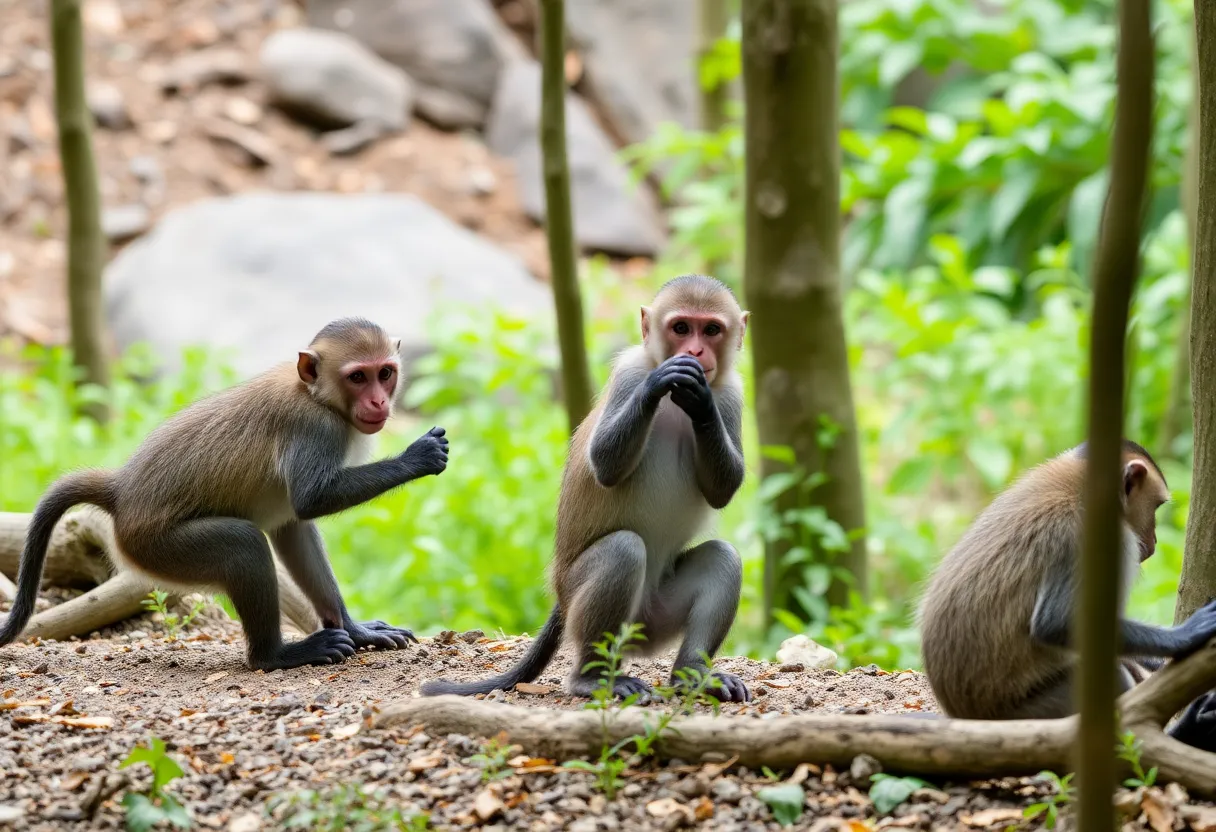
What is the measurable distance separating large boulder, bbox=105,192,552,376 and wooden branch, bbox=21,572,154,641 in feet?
20.7

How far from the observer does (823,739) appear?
407cm

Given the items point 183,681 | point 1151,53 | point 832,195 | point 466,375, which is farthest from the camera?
point 466,375

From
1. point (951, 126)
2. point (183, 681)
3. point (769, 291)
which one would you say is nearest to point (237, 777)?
point (183, 681)

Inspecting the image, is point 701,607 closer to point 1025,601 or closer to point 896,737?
point 896,737

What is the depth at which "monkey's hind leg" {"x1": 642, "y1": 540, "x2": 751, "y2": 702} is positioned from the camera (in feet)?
16.2

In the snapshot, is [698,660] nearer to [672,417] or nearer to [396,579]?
[672,417]

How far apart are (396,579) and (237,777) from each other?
172 inches

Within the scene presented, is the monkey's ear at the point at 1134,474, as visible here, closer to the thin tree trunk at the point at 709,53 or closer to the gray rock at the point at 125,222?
the thin tree trunk at the point at 709,53

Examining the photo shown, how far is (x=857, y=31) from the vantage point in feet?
50.9

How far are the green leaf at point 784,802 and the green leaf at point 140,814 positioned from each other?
176 centimetres

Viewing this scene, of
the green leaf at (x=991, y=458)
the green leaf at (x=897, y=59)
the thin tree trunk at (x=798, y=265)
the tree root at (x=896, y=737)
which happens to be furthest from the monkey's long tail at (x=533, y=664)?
the green leaf at (x=897, y=59)

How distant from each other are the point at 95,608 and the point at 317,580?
1.23 meters

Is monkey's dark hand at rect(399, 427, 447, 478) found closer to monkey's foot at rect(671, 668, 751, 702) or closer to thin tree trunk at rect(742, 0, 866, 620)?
monkey's foot at rect(671, 668, 751, 702)

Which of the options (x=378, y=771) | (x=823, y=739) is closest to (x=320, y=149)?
(x=378, y=771)
